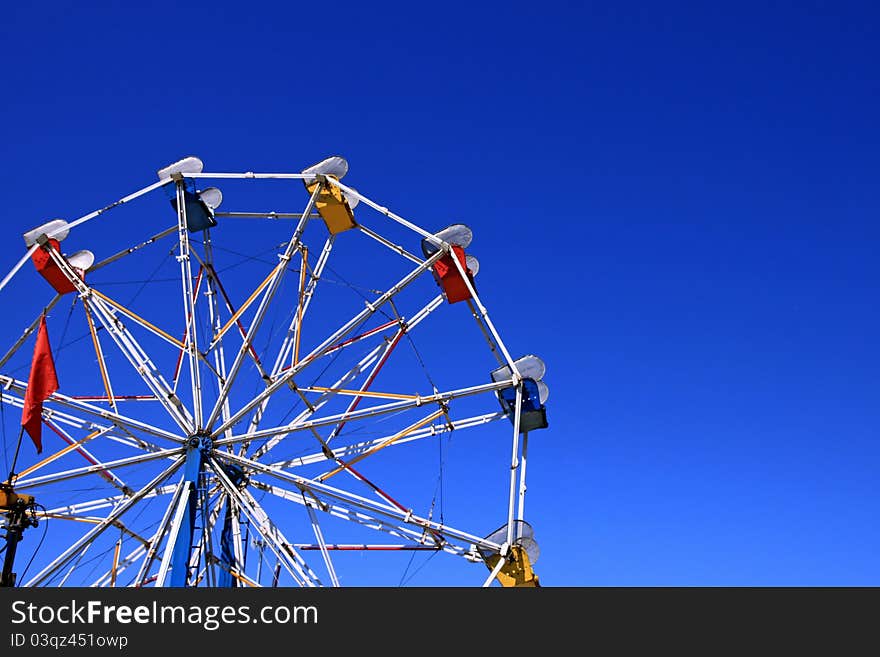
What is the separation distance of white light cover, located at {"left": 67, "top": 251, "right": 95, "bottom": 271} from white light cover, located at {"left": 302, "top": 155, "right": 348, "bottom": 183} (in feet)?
24.1

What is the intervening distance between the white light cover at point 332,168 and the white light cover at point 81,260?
7346mm

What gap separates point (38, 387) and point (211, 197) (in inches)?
304

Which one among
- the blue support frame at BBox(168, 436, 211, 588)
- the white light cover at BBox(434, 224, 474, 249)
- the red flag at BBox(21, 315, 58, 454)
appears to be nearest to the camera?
the blue support frame at BBox(168, 436, 211, 588)

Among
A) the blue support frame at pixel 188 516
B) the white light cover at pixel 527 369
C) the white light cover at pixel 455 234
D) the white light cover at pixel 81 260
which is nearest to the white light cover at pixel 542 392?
the white light cover at pixel 527 369

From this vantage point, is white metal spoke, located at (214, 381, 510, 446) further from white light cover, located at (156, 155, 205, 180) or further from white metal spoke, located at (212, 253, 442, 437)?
white light cover, located at (156, 155, 205, 180)

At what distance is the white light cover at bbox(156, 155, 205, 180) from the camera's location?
26.1 m

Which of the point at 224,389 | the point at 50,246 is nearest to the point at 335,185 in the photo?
the point at 224,389

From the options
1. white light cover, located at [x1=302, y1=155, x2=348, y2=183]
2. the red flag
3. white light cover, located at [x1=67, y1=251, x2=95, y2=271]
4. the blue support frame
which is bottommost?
the blue support frame

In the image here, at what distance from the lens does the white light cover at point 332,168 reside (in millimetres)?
25656

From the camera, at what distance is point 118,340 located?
24.6 metres

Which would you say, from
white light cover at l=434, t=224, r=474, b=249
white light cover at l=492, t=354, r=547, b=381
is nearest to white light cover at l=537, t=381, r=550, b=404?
white light cover at l=492, t=354, r=547, b=381

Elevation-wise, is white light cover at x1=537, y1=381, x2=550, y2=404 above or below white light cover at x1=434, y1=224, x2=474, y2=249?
below
